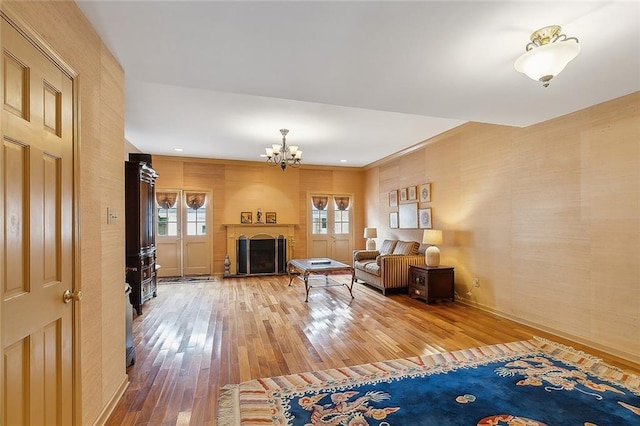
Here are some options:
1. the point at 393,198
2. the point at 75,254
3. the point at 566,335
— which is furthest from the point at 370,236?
the point at 75,254

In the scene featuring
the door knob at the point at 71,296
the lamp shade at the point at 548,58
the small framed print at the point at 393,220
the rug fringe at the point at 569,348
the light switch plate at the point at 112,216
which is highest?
the lamp shade at the point at 548,58

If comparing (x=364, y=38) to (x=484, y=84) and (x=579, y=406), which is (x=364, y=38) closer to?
(x=484, y=84)

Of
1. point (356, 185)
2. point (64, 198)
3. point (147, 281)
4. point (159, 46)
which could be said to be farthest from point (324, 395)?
point (356, 185)

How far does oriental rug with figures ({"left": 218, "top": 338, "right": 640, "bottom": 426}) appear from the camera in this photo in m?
2.03

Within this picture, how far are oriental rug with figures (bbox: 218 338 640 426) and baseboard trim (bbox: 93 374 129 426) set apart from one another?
74 cm

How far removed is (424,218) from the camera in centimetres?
588

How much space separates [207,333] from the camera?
3611 mm

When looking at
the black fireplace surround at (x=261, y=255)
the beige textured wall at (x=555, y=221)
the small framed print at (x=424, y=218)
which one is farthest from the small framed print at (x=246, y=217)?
the beige textured wall at (x=555, y=221)

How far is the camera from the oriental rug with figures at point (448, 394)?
203 cm

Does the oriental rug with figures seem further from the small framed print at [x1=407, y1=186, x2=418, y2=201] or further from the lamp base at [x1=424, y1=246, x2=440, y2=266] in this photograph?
the small framed print at [x1=407, y1=186, x2=418, y2=201]

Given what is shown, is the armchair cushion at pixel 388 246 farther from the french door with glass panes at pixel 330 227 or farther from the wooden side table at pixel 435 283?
the french door with glass panes at pixel 330 227

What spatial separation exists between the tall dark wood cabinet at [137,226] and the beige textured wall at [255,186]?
8.54 ft

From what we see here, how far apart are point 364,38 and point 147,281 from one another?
4776mm

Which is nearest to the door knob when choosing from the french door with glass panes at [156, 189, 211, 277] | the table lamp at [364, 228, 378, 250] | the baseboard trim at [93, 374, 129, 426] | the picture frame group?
the baseboard trim at [93, 374, 129, 426]
